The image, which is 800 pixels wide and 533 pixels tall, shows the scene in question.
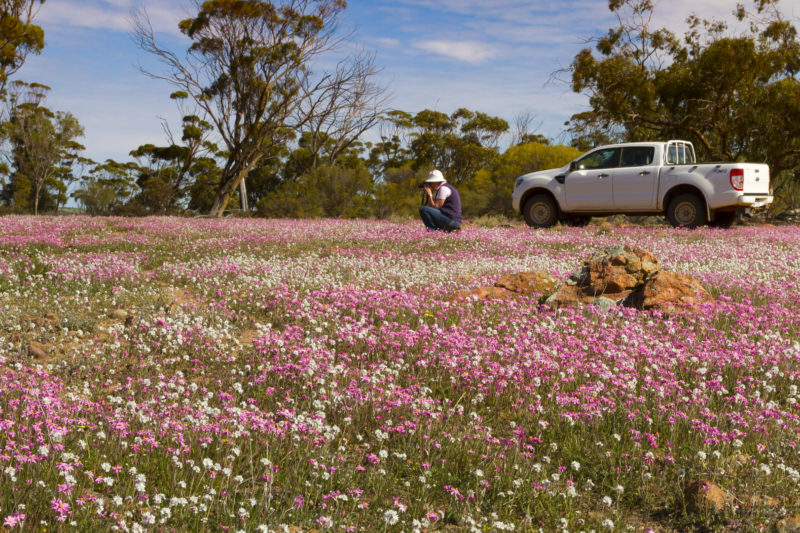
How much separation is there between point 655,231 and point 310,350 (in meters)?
13.9

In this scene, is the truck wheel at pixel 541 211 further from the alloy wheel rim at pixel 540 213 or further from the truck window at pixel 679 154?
the truck window at pixel 679 154

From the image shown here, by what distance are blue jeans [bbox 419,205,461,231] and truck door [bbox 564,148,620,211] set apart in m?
5.02

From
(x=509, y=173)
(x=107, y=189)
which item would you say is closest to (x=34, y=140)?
(x=107, y=189)

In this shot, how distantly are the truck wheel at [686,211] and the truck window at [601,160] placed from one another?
2136 millimetres

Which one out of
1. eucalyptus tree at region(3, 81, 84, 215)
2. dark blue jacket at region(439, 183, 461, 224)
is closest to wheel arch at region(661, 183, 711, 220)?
dark blue jacket at region(439, 183, 461, 224)

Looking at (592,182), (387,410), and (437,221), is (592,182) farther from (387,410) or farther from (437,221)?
(387,410)

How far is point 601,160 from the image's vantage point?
19.0 m

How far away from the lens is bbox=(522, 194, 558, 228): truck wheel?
20.1 m

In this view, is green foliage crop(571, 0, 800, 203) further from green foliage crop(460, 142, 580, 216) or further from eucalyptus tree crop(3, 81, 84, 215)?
eucalyptus tree crop(3, 81, 84, 215)

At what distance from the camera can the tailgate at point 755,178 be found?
16672mm

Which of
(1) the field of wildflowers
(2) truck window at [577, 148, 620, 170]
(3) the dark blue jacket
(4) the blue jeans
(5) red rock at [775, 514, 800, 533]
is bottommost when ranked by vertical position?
(5) red rock at [775, 514, 800, 533]

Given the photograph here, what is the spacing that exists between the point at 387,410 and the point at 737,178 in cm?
1576

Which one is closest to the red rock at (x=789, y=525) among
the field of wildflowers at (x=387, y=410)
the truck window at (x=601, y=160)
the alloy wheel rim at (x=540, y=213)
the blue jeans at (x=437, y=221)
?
the field of wildflowers at (x=387, y=410)

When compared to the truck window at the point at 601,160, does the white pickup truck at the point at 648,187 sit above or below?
below
